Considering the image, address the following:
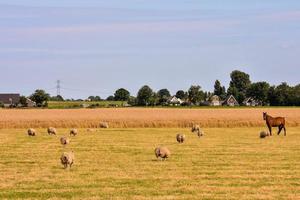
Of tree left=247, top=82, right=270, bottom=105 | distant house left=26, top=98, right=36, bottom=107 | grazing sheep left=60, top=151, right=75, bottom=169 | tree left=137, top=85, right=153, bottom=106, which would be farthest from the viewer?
tree left=247, top=82, right=270, bottom=105

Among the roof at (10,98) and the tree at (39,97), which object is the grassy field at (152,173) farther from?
the roof at (10,98)

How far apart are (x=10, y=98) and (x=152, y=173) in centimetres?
16376

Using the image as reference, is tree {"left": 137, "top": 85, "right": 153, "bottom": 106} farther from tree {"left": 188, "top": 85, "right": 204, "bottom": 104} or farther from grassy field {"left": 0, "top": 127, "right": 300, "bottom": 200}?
grassy field {"left": 0, "top": 127, "right": 300, "bottom": 200}

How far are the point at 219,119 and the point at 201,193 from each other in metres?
51.3

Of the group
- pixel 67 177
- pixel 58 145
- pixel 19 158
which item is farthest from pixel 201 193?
pixel 58 145

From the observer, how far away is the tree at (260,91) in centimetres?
18112

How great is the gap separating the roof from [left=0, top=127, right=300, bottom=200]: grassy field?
145 m

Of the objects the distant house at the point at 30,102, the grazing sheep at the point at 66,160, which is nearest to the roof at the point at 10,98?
the distant house at the point at 30,102

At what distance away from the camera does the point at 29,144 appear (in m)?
41.0

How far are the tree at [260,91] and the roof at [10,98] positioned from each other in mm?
69899

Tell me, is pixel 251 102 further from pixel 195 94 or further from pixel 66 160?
pixel 66 160

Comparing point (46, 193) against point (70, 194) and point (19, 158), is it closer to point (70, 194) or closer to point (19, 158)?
point (70, 194)

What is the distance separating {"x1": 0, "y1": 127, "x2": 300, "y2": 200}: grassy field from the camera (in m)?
→ 20.5

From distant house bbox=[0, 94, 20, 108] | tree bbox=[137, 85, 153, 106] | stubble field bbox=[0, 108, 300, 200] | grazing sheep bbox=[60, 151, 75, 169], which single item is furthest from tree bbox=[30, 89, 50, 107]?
grazing sheep bbox=[60, 151, 75, 169]
